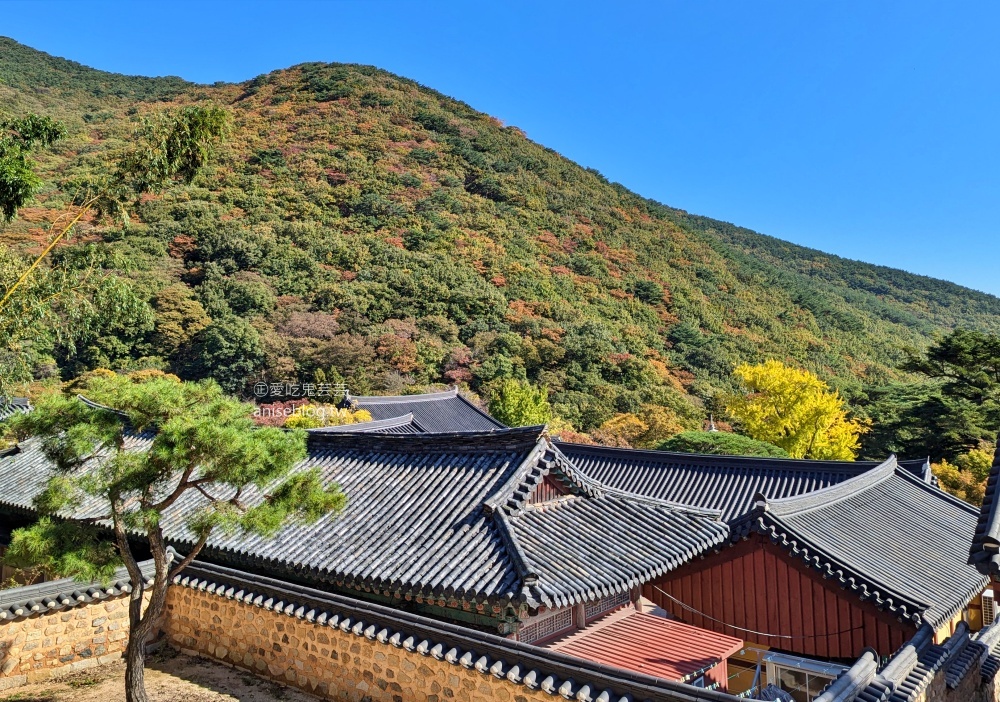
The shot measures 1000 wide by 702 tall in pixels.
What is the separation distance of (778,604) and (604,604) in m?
3.09

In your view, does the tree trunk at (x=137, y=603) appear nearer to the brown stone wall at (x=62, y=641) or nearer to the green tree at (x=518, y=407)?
the brown stone wall at (x=62, y=641)

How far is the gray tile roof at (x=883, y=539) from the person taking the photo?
889cm

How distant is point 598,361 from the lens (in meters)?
41.6

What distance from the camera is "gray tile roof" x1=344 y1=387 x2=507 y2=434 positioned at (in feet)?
85.1

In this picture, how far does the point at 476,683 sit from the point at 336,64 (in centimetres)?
9512

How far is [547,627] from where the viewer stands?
7.64 metres

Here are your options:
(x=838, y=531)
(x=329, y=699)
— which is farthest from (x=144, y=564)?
(x=838, y=531)

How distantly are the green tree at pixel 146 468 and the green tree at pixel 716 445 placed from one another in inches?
704

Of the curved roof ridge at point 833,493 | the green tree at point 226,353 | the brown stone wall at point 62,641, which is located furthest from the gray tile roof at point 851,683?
the green tree at point 226,353

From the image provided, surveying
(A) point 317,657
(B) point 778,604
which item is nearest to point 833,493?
(B) point 778,604

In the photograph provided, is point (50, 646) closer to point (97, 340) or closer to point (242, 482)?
point (242, 482)

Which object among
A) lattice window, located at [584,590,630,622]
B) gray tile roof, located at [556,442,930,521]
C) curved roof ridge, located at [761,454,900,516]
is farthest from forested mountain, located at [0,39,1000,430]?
gray tile roof, located at [556,442,930,521]

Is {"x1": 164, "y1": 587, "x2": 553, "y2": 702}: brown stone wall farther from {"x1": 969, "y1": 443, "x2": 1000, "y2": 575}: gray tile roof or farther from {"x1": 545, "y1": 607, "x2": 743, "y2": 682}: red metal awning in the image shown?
{"x1": 969, "y1": 443, "x2": 1000, "y2": 575}: gray tile roof

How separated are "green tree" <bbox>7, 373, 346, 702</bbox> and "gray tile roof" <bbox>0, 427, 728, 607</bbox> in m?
1.30
